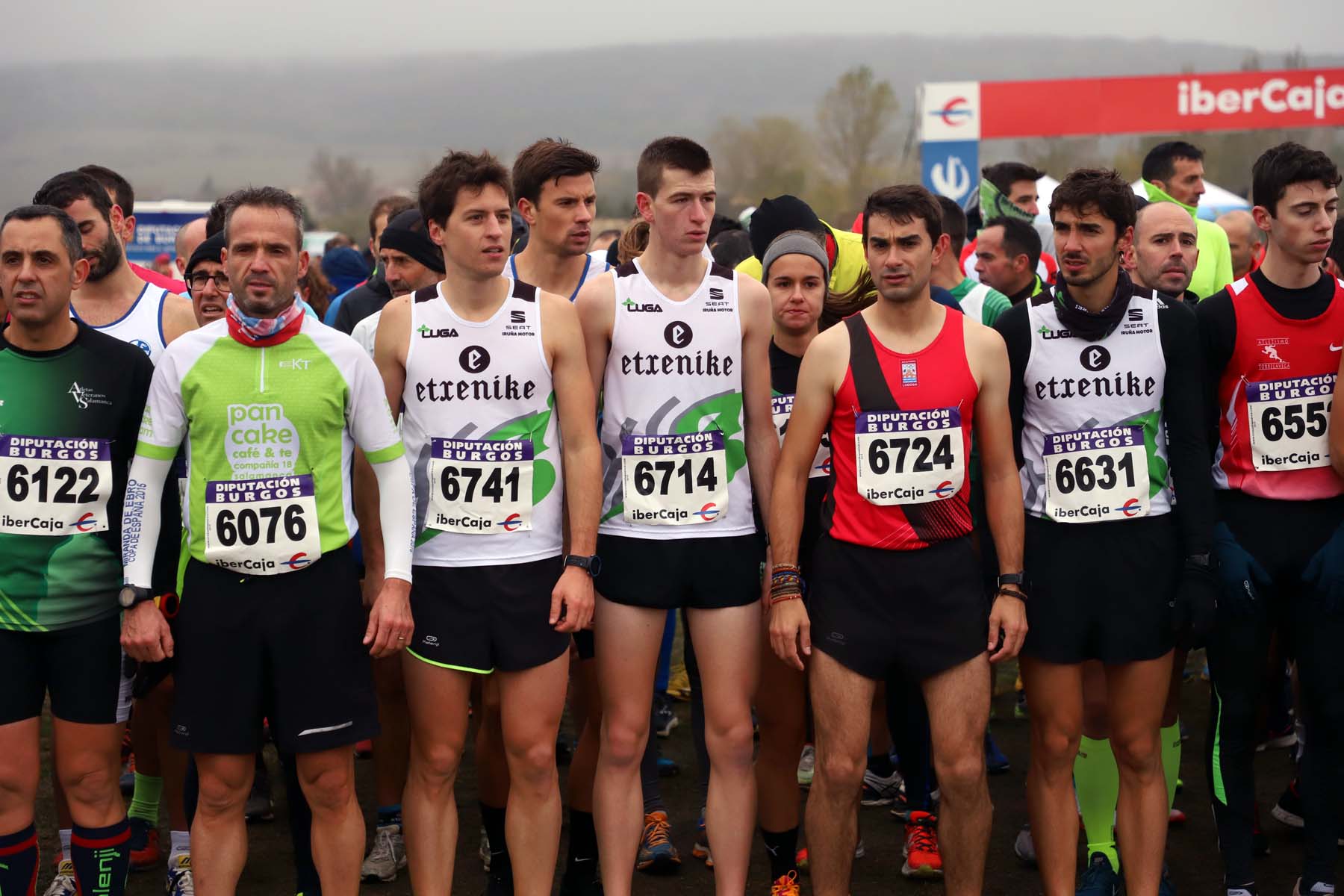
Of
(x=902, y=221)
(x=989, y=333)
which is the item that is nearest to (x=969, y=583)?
(x=989, y=333)

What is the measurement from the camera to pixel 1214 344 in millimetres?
4449

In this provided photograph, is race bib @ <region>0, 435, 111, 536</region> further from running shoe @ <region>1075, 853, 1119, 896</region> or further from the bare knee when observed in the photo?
running shoe @ <region>1075, 853, 1119, 896</region>

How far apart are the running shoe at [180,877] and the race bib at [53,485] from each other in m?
1.34

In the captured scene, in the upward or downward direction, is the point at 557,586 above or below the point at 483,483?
below

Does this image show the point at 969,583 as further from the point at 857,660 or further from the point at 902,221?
the point at 902,221

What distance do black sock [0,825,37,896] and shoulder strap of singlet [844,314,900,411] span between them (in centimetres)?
277

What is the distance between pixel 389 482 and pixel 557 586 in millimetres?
588

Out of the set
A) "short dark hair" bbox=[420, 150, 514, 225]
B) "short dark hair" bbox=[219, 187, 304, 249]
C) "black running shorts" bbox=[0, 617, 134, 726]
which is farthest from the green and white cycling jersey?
"short dark hair" bbox=[420, 150, 514, 225]

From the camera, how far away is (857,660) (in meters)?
4.09

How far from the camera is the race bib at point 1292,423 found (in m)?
4.36

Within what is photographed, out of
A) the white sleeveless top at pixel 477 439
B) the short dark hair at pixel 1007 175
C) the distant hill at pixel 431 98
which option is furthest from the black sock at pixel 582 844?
the distant hill at pixel 431 98

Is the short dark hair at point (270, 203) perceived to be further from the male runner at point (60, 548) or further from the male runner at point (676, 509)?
the male runner at point (676, 509)

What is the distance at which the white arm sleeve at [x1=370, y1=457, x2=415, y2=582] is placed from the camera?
3.90m

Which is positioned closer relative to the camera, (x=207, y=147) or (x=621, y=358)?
(x=621, y=358)
